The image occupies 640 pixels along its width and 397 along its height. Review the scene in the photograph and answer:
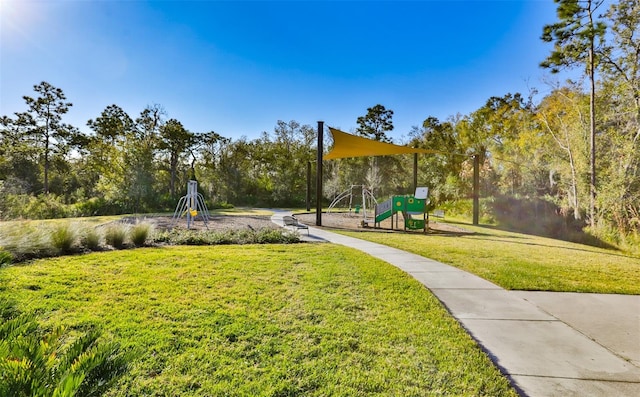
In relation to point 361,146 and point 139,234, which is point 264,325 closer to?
point 139,234

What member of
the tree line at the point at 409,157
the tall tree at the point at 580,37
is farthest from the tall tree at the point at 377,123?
the tall tree at the point at 580,37

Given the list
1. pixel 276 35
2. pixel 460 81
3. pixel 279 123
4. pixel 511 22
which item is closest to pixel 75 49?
pixel 276 35

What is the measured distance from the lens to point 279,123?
102 feet

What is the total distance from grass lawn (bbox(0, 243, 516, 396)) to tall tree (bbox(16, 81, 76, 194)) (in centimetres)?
2160

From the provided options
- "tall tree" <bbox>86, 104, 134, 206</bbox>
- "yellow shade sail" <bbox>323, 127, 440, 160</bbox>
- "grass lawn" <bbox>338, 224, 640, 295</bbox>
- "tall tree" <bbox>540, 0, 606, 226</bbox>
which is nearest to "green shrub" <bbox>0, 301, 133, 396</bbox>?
"grass lawn" <bbox>338, 224, 640, 295</bbox>

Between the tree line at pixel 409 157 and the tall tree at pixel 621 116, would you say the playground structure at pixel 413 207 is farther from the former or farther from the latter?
the tall tree at pixel 621 116

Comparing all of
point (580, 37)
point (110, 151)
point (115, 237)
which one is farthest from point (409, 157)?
point (115, 237)

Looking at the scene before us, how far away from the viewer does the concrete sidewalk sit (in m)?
2.15

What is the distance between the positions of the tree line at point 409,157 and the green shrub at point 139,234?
6.89 metres

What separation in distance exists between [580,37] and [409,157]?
51.2 feet

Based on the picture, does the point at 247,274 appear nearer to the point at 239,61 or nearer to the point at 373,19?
the point at 373,19

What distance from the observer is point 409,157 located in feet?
89.9

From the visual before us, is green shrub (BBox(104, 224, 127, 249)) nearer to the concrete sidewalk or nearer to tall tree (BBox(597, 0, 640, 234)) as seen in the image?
the concrete sidewalk

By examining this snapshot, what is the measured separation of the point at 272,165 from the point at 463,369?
2783cm
